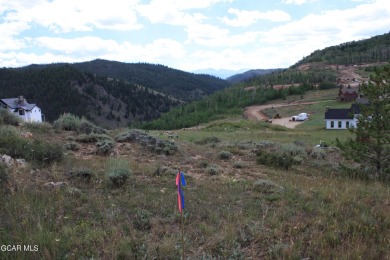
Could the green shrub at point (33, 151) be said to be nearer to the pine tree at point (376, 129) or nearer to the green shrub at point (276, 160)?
the green shrub at point (276, 160)

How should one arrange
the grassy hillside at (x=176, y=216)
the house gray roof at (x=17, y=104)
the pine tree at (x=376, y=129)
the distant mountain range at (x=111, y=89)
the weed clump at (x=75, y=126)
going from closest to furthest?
the grassy hillside at (x=176, y=216), the pine tree at (x=376, y=129), the weed clump at (x=75, y=126), the house gray roof at (x=17, y=104), the distant mountain range at (x=111, y=89)

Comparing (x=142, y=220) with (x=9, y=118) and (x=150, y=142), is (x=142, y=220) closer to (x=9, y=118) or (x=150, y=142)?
(x=150, y=142)

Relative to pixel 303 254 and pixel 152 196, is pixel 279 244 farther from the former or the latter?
pixel 152 196

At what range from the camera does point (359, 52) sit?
15062 centimetres

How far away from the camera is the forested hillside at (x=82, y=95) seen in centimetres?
11881

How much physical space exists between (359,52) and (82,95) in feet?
420

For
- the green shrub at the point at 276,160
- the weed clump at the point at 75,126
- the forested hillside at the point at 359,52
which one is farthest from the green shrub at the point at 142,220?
the forested hillside at the point at 359,52

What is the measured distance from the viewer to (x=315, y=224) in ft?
16.5

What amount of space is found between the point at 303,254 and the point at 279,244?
33cm

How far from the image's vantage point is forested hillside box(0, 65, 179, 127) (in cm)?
11881

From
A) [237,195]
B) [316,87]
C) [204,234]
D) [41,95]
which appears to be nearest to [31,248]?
[204,234]

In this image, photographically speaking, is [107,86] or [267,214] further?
[107,86]

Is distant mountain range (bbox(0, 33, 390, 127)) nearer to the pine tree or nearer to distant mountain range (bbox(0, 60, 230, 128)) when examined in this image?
distant mountain range (bbox(0, 60, 230, 128))

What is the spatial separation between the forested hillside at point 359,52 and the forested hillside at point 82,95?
8216cm
